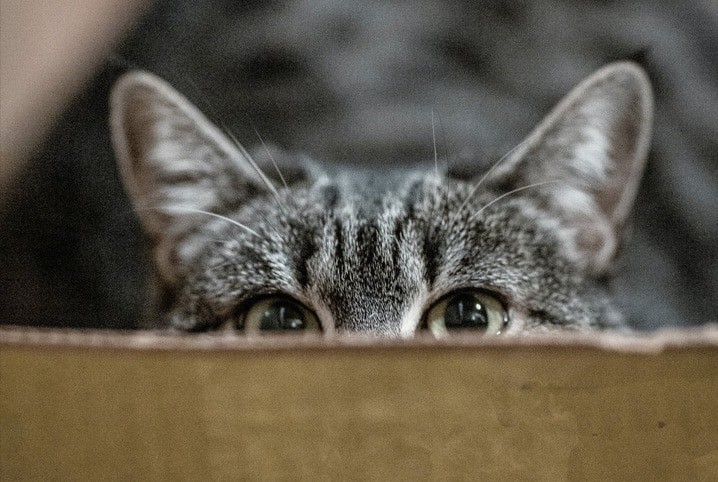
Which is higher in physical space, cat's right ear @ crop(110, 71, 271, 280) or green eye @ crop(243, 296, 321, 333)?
cat's right ear @ crop(110, 71, 271, 280)

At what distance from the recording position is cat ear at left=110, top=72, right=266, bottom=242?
0.90 meters

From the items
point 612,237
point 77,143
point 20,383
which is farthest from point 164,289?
point 612,237

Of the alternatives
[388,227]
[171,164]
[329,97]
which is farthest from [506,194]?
[329,97]

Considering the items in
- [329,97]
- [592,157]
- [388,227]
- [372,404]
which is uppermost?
[329,97]

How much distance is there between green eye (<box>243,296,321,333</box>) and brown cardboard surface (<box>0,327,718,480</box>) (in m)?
0.39

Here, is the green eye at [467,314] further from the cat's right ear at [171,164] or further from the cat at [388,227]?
the cat's right ear at [171,164]

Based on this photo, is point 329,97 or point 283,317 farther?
point 329,97

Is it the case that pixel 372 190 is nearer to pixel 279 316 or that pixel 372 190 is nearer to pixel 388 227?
pixel 388 227

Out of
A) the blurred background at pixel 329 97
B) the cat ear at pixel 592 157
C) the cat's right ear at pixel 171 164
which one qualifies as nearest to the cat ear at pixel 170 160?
the cat's right ear at pixel 171 164

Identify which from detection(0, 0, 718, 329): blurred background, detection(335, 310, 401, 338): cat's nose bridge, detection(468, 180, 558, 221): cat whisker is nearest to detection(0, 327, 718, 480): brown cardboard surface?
detection(335, 310, 401, 338): cat's nose bridge

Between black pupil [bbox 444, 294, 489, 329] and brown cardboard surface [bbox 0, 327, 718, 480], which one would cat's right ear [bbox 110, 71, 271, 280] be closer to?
black pupil [bbox 444, 294, 489, 329]

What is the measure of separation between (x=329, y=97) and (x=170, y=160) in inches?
20.1

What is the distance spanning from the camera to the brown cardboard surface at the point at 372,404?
0.41 metres

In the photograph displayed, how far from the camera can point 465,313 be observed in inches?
32.4
